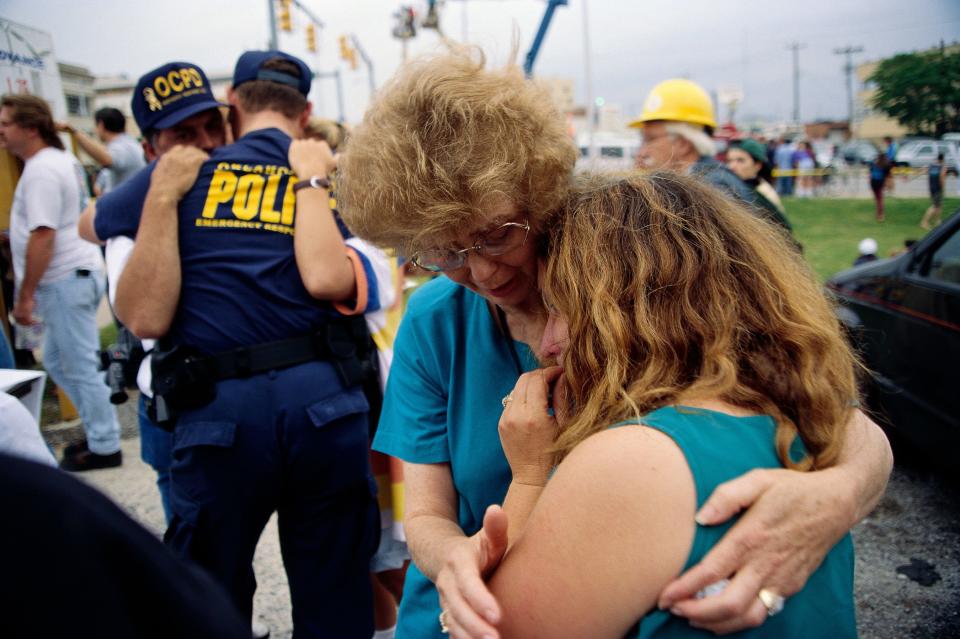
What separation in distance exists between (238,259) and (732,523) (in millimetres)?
1765

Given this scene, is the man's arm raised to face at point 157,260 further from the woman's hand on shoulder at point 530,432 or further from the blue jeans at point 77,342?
the blue jeans at point 77,342

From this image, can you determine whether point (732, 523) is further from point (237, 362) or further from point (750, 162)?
point (750, 162)

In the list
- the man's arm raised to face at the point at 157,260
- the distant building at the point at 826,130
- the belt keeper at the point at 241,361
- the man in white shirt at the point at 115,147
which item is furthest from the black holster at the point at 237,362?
the distant building at the point at 826,130

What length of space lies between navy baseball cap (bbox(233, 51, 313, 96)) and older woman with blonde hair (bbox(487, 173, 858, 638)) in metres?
1.55

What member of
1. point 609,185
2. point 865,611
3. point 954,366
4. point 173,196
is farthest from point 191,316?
point 954,366

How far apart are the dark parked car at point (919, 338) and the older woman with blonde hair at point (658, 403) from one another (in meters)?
2.43

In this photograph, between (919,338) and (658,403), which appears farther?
(919,338)

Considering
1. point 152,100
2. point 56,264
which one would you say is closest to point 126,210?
point 152,100

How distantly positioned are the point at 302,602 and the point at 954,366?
3292 mm

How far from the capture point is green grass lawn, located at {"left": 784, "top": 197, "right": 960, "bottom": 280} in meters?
10.2

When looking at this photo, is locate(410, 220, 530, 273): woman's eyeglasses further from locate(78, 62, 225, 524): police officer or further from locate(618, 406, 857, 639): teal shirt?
locate(78, 62, 225, 524): police officer

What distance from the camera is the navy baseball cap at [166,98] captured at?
8.29 feet

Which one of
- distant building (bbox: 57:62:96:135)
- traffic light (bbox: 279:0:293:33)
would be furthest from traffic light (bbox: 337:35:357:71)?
distant building (bbox: 57:62:96:135)

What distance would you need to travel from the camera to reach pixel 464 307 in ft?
5.42
